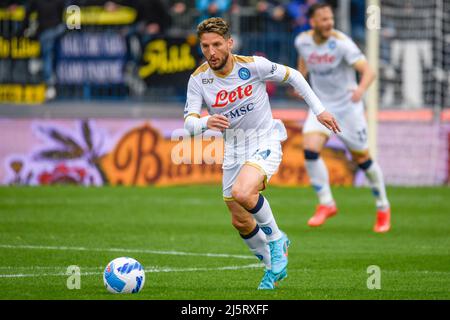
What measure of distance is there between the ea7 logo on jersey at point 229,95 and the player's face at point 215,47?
28cm

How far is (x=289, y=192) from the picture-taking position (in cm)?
1928

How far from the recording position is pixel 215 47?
9.32 metres

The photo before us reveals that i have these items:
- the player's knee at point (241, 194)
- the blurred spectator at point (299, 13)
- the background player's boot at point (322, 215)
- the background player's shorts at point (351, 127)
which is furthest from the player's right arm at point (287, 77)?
the blurred spectator at point (299, 13)

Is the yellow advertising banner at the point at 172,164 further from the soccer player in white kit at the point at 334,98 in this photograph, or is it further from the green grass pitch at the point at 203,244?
the soccer player in white kit at the point at 334,98

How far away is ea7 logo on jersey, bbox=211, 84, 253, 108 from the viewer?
959 centimetres

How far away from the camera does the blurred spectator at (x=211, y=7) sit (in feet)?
70.6

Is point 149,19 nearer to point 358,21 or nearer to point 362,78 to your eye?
point 358,21

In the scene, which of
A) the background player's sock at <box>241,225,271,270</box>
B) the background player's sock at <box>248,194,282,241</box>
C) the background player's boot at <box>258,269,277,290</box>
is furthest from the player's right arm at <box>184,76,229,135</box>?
the background player's boot at <box>258,269,277,290</box>

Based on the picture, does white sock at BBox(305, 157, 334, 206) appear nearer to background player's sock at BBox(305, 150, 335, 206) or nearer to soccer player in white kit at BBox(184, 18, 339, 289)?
background player's sock at BBox(305, 150, 335, 206)

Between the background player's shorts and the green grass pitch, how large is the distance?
1084 millimetres

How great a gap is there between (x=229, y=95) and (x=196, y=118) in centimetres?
38
